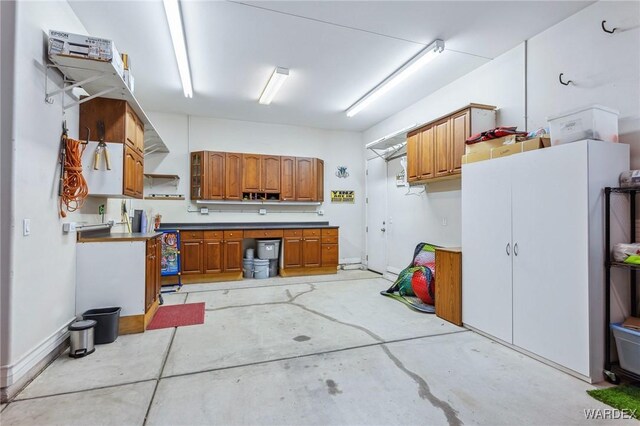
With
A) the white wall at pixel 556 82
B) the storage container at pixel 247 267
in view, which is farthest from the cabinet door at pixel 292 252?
the white wall at pixel 556 82

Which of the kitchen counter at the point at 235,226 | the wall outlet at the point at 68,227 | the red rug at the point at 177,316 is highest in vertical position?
the wall outlet at the point at 68,227

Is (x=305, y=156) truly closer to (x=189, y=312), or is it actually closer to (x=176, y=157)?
(x=176, y=157)

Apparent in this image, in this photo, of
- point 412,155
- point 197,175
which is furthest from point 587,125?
point 197,175

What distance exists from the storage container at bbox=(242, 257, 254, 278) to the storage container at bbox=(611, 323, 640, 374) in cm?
530

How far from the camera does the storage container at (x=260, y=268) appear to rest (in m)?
5.99

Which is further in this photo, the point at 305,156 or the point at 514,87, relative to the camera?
the point at 305,156

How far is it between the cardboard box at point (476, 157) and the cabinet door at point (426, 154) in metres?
0.91

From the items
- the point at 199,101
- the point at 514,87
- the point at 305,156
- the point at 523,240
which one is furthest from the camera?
the point at 305,156

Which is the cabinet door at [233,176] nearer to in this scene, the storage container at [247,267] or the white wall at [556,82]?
the storage container at [247,267]

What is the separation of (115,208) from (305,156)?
3.90 m

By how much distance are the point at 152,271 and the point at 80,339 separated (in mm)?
1057

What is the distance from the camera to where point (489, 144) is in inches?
130

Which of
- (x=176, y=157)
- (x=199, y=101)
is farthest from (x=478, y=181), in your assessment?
(x=176, y=157)

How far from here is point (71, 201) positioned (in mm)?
2926
